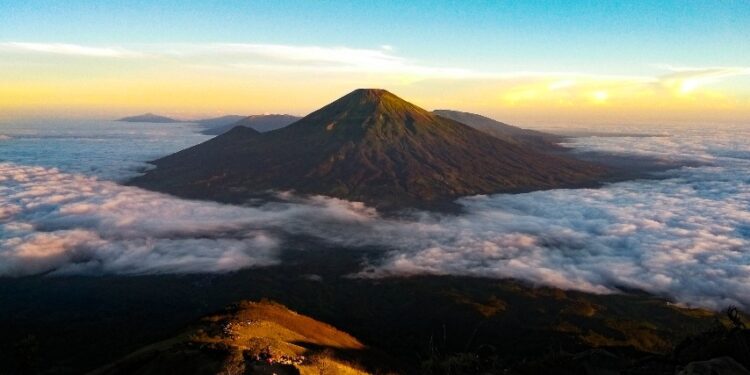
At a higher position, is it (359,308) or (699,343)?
(699,343)

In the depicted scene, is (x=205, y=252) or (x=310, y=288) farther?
(x=205, y=252)

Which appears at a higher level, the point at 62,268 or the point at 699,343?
the point at 699,343

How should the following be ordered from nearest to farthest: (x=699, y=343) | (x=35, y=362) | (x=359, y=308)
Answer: (x=699, y=343) < (x=35, y=362) < (x=359, y=308)

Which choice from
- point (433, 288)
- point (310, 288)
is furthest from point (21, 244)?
point (433, 288)

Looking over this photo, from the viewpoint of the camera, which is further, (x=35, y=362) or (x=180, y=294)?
(x=180, y=294)

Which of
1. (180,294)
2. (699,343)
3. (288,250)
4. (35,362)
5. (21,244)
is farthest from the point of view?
(288,250)

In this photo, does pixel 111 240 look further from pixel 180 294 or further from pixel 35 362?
pixel 35 362

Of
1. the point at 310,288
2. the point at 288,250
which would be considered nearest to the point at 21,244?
the point at 288,250

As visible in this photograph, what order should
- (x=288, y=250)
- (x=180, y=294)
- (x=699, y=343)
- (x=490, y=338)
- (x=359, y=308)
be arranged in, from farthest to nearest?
1. (x=288, y=250)
2. (x=180, y=294)
3. (x=359, y=308)
4. (x=490, y=338)
5. (x=699, y=343)

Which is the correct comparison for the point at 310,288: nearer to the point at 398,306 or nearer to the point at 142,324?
the point at 398,306
